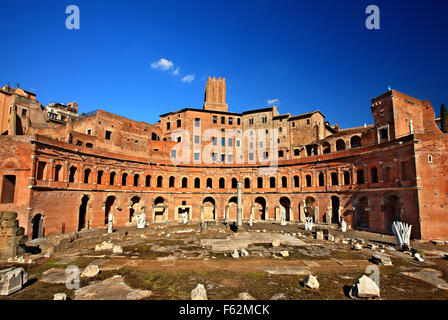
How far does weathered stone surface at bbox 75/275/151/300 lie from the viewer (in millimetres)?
8139

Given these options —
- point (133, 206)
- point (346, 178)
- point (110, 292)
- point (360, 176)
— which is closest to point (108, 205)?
point (133, 206)

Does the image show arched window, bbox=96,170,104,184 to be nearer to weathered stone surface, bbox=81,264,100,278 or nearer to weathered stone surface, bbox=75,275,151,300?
weathered stone surface, bbox=81,264,100,278

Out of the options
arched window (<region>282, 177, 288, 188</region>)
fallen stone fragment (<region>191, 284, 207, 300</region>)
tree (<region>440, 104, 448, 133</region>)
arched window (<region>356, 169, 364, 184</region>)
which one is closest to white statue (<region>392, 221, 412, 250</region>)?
arched window (<region>356, 169, 364, 184</region>)

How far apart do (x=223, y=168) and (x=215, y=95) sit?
17.2 m

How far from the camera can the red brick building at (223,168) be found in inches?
779

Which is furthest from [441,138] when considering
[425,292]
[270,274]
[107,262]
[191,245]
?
[107,262]

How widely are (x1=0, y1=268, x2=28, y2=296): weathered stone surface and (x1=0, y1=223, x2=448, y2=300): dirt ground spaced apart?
0.88 ft

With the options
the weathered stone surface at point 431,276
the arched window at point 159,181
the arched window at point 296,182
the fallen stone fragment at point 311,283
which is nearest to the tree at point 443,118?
the arched window at point 296,182

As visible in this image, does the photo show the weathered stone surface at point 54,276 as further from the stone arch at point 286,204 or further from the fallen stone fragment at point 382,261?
the stone arch at point 286,204

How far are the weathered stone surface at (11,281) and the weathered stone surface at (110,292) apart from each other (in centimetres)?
224

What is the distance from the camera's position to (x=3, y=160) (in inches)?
762

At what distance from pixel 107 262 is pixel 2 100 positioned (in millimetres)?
26537
